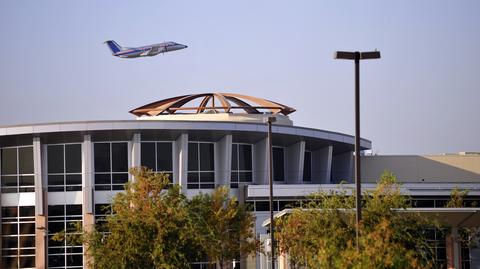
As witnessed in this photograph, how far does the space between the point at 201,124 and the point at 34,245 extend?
1243 centimetres

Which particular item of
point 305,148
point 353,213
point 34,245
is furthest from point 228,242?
point 305,148

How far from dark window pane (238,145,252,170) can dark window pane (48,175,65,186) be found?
11.3m

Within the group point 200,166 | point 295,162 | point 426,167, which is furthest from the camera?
point 426,167

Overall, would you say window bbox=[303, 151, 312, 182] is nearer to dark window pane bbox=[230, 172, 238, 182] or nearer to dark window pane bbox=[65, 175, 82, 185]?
dark window pane bbox=[230, 172, 238, 182]

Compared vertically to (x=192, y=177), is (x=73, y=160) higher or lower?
higher

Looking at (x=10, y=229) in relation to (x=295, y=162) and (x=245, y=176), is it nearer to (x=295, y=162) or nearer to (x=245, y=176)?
(x=245, y=176)

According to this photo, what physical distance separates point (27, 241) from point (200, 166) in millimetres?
11412

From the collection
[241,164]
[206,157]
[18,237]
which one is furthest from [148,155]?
[18,237]

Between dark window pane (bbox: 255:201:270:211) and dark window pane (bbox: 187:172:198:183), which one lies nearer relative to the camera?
dark window pane (bbox: 255:201:270:211)

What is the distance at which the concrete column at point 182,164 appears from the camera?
6160 cm

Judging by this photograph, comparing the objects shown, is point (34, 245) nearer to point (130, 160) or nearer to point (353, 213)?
point (130, 160)

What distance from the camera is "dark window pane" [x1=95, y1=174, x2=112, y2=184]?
61.6 metres

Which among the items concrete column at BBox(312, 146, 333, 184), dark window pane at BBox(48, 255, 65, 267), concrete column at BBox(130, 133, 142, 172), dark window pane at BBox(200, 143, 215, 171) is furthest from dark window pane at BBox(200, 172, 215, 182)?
dark window pane at BBox(48, 255, 65, 267)

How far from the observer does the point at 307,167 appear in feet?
234
